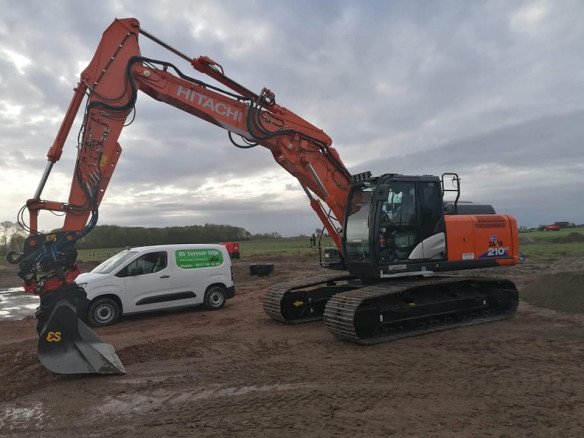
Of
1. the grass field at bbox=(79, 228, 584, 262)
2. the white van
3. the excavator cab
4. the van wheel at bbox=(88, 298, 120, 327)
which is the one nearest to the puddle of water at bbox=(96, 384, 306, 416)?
the excavator cab

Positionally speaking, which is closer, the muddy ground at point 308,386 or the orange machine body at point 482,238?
the muddy ground at point 308,386

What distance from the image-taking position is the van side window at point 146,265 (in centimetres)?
1162

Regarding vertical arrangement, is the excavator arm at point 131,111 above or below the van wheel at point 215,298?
above

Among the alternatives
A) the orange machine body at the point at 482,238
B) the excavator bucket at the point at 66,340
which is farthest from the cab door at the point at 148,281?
the orange machine body at the point at 482,238

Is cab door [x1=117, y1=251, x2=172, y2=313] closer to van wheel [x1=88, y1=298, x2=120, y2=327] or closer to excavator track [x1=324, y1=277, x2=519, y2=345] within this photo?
van wheel [x1=88, y1=298, x2=120, y2=327]

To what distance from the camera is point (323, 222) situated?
998 cm

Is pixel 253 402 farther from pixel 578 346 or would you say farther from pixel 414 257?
pixel 578 346

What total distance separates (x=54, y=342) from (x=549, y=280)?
44.4ft

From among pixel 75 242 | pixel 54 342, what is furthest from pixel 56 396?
pixel 75 242

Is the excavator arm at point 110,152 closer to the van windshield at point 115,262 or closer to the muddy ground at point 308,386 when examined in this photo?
the muddy ground at point 308,386

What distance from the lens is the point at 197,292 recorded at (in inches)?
499

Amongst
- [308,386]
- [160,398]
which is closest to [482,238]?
[308,386]

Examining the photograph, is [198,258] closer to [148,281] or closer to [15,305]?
[148,281]

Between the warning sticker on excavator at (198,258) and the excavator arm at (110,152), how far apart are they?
437 cm
